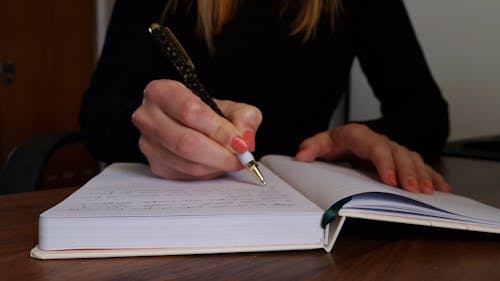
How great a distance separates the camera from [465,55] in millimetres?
1476

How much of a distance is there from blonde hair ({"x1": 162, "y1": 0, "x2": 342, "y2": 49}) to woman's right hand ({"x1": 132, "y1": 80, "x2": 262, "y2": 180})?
1.40 feet

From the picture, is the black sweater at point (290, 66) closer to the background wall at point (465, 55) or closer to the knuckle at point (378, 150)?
the knuckle at point (378, 150)

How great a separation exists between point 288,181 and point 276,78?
468 millimetres

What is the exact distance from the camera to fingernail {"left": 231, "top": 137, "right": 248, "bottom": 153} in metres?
0.41

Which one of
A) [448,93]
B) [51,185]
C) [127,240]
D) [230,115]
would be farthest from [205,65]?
[51,185]

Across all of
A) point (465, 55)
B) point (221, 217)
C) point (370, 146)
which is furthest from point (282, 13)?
point (465, 55)

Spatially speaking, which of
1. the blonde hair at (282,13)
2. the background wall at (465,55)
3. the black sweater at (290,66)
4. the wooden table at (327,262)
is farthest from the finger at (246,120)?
the background wall at (465,55)

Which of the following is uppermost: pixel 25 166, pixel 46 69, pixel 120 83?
pixel 120 83

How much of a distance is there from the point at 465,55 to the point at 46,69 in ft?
6.42

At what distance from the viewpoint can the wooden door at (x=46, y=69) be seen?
2342 mm

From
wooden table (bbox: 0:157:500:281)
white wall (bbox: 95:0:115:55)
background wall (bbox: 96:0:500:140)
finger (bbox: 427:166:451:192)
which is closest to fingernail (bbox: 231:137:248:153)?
wooden table (bbox: 0:157:500:281)

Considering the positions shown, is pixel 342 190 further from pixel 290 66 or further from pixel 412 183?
pixel 290 66

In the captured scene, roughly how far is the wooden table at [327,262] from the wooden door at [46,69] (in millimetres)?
2179

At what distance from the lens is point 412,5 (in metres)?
1.60
